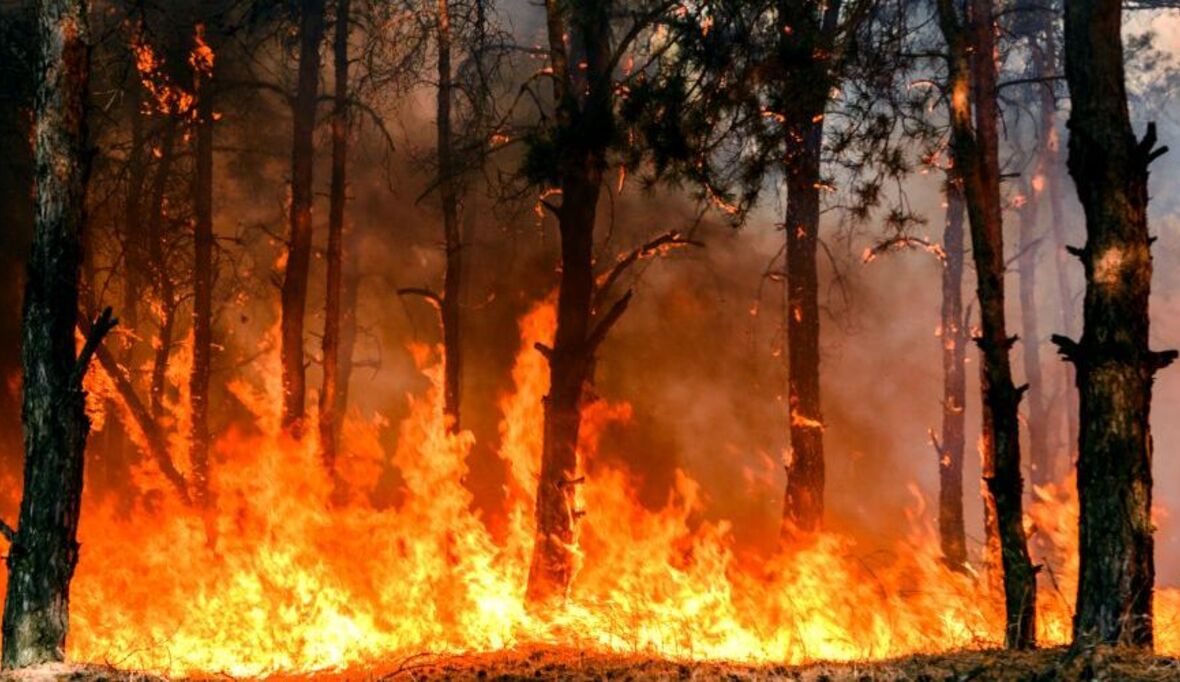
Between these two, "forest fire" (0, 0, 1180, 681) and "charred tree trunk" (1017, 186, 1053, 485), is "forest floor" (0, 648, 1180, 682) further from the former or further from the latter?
"charred tree trunk" (1017, 186, 1053, 485)

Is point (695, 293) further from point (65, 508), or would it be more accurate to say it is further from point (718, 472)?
point (65, 508)

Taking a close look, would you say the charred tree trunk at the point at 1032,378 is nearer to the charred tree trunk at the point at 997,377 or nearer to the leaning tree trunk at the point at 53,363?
the charred tree trunk at the point at 997,377

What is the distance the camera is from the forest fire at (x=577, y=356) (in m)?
7.01

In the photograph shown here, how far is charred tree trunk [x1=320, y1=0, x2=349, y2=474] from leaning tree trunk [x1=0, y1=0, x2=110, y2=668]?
8417 mm

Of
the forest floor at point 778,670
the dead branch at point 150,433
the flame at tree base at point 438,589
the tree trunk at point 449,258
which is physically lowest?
the flame at tree base at point 438,589

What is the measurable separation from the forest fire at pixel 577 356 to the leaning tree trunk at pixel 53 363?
0.03 metres

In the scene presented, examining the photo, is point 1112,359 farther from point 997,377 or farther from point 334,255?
point 334,255

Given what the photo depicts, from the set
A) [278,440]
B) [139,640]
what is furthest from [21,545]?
[278,440]

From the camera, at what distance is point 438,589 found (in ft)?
42.4

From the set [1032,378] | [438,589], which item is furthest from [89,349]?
[1032,378]

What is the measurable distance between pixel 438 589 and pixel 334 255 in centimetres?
658

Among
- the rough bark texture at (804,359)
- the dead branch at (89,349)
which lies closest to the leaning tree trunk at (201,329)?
the dead branch at (89,349)

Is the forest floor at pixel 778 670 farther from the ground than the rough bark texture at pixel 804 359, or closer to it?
closer to it

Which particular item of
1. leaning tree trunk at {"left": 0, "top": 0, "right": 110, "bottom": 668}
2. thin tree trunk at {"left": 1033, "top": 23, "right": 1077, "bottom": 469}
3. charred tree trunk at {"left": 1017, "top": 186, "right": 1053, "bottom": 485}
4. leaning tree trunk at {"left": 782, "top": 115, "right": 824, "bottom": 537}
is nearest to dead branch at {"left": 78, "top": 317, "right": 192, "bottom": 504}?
leaning tree trunk at {"left": 0, "top": 0, "right": 110, "bottom": 668}
